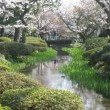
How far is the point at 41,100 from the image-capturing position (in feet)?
17.7

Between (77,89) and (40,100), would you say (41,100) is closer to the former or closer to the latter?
(40,100)

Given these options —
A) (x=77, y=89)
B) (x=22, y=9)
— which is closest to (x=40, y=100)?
Answer: (x=77, y=89)

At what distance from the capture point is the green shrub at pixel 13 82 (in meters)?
6.62

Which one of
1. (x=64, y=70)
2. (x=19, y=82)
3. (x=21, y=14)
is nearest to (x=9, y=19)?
(x=21, y=14)

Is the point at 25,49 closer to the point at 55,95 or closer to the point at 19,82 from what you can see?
the point at 19,82

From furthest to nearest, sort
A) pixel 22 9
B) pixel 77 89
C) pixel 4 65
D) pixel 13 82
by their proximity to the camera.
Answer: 1. pixel 22 9
2. pixel 77 89
3. pixel 4 65
4. pixel 13 82

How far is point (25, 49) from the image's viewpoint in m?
19.1

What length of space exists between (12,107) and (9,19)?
17.2 meters

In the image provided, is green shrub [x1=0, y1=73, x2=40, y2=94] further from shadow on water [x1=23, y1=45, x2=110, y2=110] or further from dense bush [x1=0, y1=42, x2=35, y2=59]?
dense bush [x1=0, y1=42, x2=35, y2=59]

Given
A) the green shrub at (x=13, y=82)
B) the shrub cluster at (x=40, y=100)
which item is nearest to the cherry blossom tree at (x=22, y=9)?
the green shrub at (x=13, y=82)

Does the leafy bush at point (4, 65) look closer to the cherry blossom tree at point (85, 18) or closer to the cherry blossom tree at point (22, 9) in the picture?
the cherry blossom tree at point (22, 9)

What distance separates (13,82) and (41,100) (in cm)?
161

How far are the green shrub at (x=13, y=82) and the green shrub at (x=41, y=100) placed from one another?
32.3 inches

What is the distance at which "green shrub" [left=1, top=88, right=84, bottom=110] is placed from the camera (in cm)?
535
